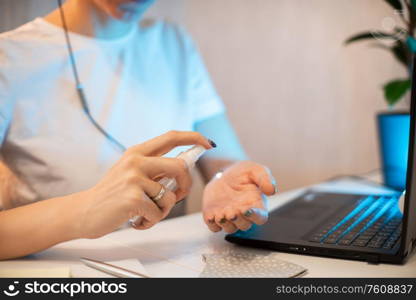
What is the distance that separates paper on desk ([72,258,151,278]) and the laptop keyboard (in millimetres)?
253

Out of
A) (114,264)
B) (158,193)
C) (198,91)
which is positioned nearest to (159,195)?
(158,193)

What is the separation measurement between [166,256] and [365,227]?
32cm

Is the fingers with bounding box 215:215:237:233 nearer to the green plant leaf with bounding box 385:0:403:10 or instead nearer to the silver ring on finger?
the silver ring on finger

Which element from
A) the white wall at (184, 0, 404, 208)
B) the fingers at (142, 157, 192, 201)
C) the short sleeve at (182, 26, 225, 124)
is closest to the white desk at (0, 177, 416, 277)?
the fingers at (142, 157, 192, 201)

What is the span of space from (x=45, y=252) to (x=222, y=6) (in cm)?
96

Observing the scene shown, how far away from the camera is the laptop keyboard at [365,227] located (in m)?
0.65

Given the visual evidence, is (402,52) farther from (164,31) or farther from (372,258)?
(372,258)

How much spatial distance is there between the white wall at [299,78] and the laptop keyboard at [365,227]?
0.64 meters

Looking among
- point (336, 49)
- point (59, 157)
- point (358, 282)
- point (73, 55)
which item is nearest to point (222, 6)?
point (336, 49)

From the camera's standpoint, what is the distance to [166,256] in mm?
647

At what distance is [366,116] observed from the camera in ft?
5.01

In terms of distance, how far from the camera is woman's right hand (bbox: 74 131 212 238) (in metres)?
0.56

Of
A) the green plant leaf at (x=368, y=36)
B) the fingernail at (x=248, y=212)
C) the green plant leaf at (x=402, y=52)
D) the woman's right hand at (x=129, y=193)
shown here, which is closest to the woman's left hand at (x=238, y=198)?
the fingernail at (x=248, y=212)

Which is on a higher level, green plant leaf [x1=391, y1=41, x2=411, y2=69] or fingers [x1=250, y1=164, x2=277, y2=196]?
green plant leaf [x1=391, y1=41, x2=411, y2=69]
